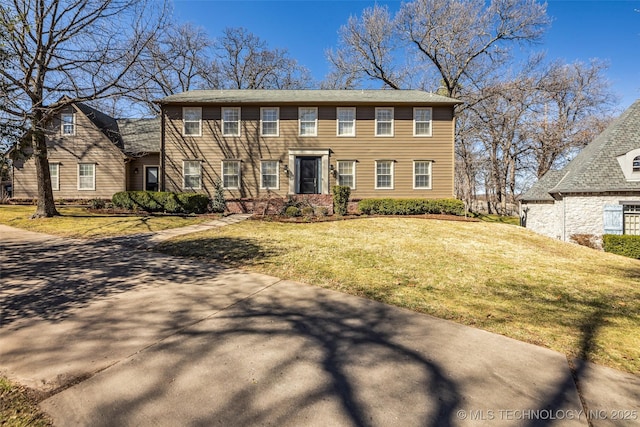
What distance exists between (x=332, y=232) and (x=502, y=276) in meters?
5.26

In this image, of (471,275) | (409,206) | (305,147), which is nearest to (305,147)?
(305,147)

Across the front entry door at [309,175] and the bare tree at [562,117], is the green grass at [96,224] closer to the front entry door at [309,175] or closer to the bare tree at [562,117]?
the front entry door at [309,175]

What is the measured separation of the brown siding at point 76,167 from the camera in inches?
706

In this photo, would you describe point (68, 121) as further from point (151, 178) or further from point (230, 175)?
point (230, 175)

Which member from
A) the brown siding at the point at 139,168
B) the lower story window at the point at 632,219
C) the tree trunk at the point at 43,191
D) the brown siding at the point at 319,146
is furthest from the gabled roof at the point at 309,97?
the lower story window at the point at 632,219

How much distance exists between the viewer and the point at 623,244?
10.9 metres

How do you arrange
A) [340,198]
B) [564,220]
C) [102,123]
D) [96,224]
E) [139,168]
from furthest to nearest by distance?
[102,123], [139,168], [340,198], [564,220], [96,224]

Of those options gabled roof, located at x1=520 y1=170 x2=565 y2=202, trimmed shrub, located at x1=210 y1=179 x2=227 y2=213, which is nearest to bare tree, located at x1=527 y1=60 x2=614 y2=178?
gabled roof, located at x1=520 y1=170 x2=565 y2=202

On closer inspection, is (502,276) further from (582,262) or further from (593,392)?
(582,262)

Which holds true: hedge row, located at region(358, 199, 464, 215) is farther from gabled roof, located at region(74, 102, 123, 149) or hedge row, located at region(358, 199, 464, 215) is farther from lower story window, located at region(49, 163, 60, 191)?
lower story window, located at region(49, 163, 60, 191)

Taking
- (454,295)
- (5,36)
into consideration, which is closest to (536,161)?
(454,295)

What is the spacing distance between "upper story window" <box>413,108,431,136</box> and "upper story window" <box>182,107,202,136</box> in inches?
496

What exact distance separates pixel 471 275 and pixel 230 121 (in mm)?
15328

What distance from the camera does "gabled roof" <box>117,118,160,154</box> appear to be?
19016 millimetres
